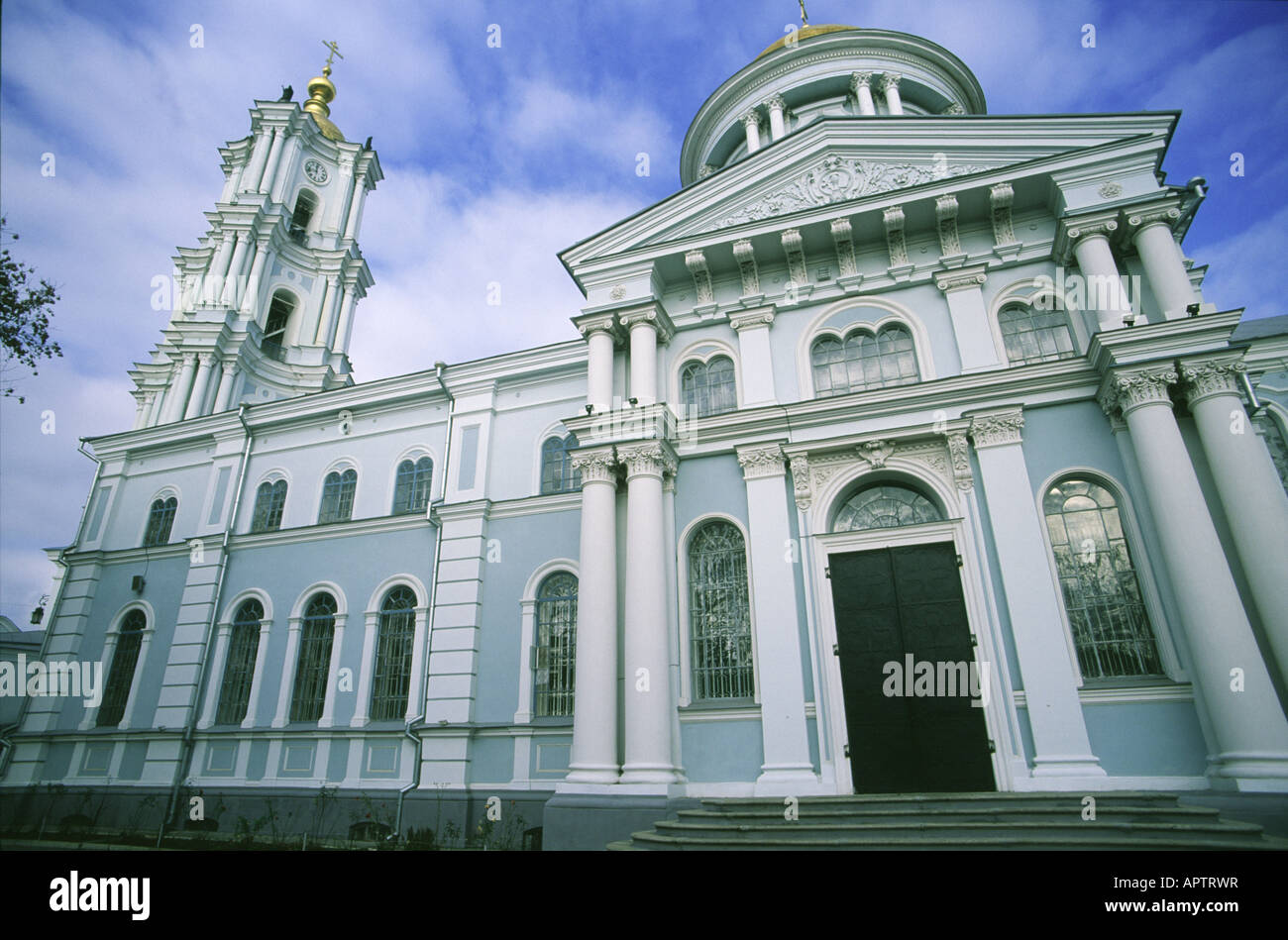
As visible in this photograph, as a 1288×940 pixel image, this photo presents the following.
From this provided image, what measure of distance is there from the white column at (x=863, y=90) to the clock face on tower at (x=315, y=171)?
19805mm

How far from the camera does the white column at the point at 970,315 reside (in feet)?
37.7

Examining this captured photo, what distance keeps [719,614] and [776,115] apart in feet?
52.5

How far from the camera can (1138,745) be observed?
8945mm

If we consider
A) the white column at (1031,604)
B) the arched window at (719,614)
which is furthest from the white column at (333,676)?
the white column at (1031,604)

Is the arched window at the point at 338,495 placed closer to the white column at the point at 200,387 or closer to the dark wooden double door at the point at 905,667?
the white column at the point at 200,387

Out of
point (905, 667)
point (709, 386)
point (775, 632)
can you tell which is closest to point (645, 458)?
point (709, 386)

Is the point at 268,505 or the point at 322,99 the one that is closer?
the point at 268,505

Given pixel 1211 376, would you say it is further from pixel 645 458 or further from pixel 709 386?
pixel 645 458

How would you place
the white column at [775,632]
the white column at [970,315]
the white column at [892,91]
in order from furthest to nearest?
the white column at [892,91], the white column at [970,315], the white column at [775,632]

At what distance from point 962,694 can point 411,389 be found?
13.6 m

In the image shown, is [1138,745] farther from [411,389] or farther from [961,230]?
[411,389]

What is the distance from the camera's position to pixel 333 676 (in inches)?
608

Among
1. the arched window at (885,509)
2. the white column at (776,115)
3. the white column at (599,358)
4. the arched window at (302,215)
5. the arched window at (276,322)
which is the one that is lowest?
the arched window at (885,509)
